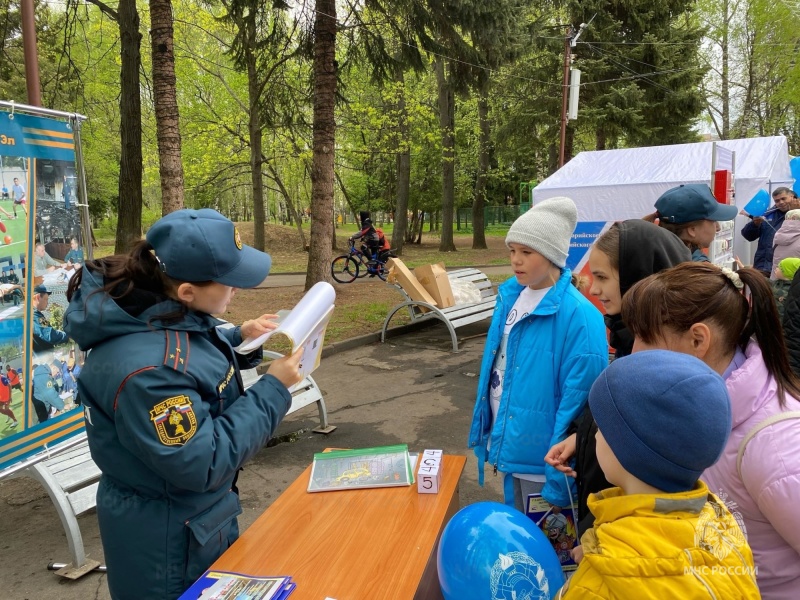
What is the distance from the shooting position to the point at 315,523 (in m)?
2.07

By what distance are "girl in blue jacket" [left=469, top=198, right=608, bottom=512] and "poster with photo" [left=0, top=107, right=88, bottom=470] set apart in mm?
2769

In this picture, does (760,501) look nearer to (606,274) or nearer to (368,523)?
(606,274)

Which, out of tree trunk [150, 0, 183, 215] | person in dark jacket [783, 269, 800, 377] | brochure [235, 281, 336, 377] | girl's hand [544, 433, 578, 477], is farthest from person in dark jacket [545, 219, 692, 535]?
tree trunk [150, 0, 183, 215]

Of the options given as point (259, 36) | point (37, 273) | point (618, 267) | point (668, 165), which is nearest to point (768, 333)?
point (618, 267)

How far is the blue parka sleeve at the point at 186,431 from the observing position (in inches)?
58.5

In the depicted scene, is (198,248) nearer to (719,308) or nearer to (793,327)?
(719,308)

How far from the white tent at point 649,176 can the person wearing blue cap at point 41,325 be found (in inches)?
335

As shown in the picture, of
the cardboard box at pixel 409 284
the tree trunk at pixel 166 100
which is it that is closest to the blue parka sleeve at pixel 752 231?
the cardboard box at pixel 409 284

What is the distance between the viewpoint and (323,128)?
955 cm

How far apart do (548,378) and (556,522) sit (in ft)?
1.97

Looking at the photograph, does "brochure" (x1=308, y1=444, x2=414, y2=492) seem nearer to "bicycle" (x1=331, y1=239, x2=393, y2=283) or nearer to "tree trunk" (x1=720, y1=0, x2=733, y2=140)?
"bicycle" (x1=331, y1=239, x2=393, y2=283)

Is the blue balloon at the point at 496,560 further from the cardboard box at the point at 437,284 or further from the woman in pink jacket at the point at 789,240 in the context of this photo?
the cardboard box at the point at 437,284

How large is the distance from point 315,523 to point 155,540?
1.99 feet

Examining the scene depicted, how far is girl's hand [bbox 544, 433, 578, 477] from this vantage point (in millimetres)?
2061
